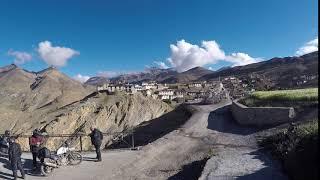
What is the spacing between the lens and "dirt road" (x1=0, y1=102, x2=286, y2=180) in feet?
43.4

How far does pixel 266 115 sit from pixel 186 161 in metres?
7.28

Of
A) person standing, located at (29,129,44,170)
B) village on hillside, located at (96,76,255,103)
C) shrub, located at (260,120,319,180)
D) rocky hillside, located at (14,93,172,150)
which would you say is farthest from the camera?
rocky hillside, located at (14,93,172,150)

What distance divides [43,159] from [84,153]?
3859mm

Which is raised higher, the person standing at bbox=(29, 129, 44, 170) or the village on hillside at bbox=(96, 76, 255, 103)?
the village on hillside at bbox=(96, 76, 255, 103)

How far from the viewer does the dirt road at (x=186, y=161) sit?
43.4 ft

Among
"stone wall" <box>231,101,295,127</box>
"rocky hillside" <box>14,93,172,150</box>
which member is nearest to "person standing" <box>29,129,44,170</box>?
"stone wall" <box>231,101,295,127</box>

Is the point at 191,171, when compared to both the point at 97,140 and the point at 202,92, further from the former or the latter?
the point at 202,92

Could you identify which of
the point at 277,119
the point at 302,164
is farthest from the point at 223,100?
the point at 302,164

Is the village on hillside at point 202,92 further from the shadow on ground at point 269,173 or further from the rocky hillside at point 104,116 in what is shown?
the shadow on ground at point 269,173

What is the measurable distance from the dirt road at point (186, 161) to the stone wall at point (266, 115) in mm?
995

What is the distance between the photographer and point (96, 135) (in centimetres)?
1670

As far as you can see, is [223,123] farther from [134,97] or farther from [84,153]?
[134,97]

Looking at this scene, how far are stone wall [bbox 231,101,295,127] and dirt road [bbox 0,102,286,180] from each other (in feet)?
3.26

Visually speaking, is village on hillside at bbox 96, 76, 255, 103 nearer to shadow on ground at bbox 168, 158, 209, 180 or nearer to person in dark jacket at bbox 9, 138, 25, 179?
shadow on ground at bbox 168, 158, 209, 180
